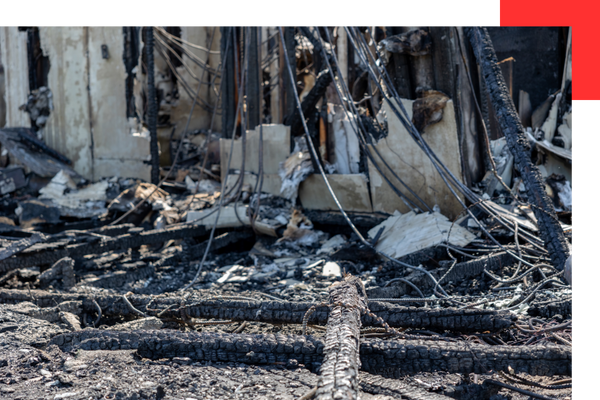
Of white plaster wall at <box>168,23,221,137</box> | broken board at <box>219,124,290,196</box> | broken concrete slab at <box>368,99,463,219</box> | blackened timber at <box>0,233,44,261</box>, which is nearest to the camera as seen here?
blackened timber at <box>0,233,44,261</box>

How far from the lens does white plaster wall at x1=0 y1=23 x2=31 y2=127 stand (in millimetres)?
10016

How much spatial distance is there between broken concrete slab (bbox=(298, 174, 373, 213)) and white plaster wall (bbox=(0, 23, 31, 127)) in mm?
6559

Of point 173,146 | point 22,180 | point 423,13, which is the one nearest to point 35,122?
point 22,180

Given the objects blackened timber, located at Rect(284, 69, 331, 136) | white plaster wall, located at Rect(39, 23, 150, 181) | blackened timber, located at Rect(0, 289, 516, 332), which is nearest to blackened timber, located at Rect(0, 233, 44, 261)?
blackened timber, located at Rect(0, 289, 516, 332)

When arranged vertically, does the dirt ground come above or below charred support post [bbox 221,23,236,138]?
below

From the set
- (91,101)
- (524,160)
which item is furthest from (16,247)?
(91,101)

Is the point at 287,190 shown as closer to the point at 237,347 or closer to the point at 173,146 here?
the point at 237,347

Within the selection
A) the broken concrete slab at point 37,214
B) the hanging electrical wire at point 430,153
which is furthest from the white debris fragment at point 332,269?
the broken concrete slab at point 37,214

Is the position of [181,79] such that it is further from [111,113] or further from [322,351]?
[322,351]

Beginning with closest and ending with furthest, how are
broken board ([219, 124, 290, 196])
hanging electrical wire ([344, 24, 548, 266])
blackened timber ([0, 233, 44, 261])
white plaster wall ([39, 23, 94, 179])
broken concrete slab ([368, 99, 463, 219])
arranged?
blackened timber ([0, 233, 44, 261]) < hanging electrical wire ([344, 24, 548, 266]) < broken concrete slab ([368, 99, 463, 219]) < broken board ([219, 124, 290, 196]) < white plaster wall ([39, 23, 94, 179])

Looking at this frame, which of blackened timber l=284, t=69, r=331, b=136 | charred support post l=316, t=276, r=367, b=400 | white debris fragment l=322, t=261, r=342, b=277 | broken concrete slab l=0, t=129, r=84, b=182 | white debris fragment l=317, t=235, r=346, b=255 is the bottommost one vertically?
white debris fragment l=322, t=261, r=342, b=277

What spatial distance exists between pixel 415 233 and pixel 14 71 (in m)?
8.96

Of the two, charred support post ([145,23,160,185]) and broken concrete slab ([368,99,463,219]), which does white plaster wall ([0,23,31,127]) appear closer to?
charred support post ([145,23,160,185])

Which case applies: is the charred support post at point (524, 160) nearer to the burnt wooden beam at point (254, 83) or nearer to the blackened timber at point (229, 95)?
the burnt wooden beam at point (254, 83)
